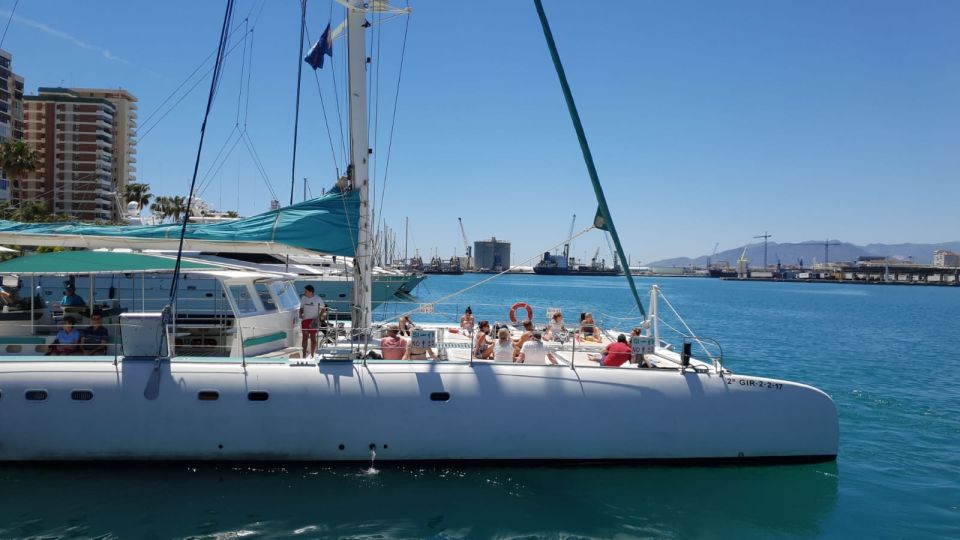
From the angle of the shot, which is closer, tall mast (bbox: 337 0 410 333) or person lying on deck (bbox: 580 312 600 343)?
tall mast (bbox: 337 0 410 333)

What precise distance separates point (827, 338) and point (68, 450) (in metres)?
35.5

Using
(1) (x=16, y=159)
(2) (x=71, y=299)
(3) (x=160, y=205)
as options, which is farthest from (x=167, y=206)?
(2) (x=71, y=299)

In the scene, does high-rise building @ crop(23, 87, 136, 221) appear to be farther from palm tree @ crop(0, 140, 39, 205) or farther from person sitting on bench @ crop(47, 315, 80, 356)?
person sitting on bench @ crop(47, 315, 80, 356)

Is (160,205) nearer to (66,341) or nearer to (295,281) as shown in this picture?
(295,281)

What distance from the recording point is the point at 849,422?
46.3 ft

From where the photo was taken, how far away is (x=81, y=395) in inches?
350

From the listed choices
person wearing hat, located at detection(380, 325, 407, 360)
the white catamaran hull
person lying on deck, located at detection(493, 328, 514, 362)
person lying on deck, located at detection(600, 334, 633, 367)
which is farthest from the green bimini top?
person lying on deck, located at detection(600, 334, 633, 367)

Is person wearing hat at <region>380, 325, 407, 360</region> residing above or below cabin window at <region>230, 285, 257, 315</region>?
below

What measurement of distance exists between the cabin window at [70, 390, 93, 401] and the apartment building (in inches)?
3051

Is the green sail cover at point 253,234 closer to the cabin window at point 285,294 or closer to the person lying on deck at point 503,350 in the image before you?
the cabin window at point 285,294

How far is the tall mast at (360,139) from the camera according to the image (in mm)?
11297

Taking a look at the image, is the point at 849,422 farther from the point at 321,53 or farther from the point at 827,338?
the point at 827,338

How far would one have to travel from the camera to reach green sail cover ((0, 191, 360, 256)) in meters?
10.9

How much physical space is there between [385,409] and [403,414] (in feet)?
0.86
